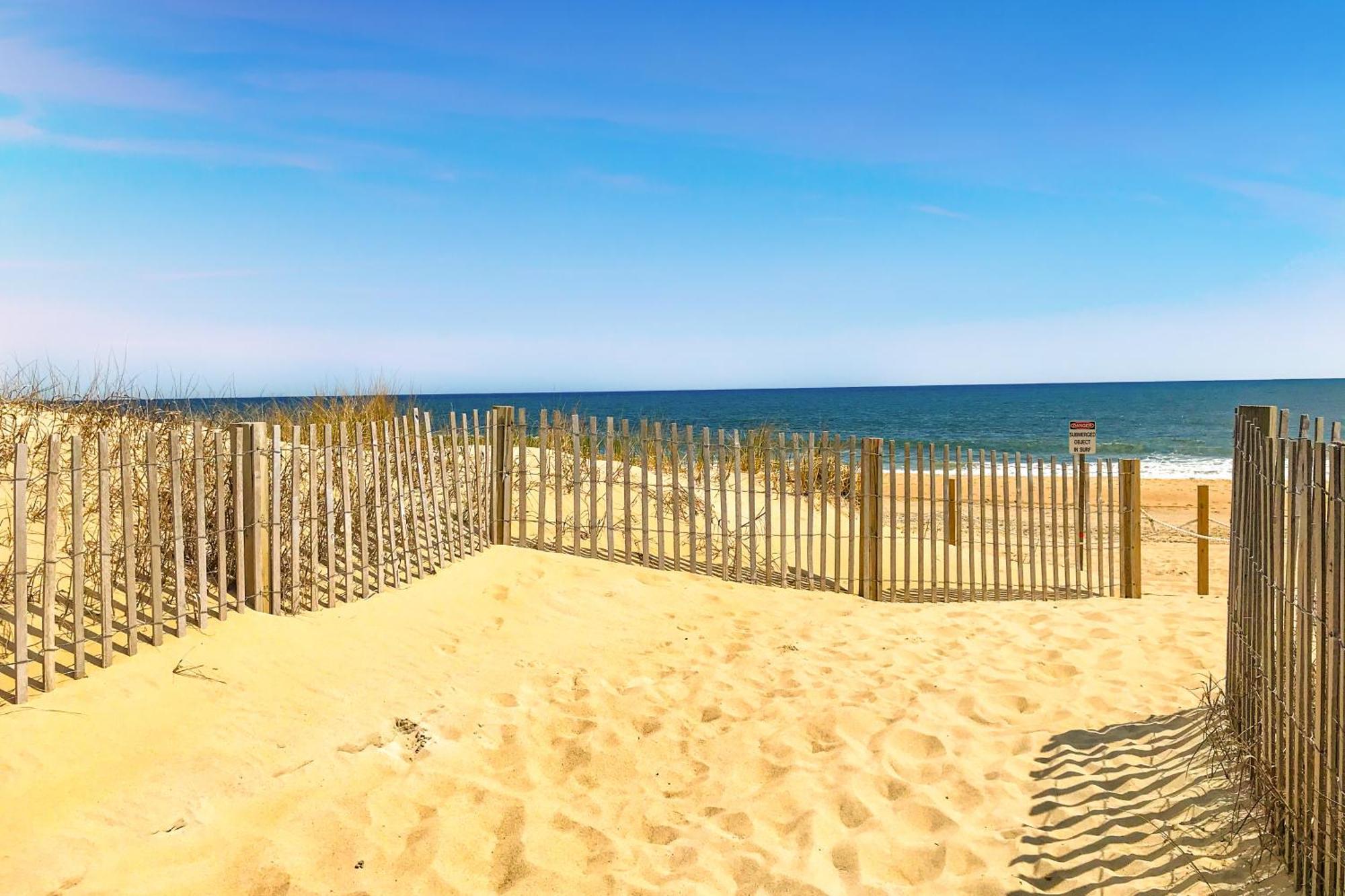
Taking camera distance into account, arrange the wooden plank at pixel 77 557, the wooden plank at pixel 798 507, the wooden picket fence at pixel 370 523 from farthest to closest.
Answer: the wooden plank at pixel 798 507, the wooden picket fence at pixel 370 523, the wooden plank at pixel 77 557

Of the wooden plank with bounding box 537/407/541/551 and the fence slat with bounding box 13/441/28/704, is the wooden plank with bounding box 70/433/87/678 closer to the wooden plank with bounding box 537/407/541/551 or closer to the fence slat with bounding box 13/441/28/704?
the fence slat with bounding box 13/441/28/704

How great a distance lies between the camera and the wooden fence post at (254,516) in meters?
5.43

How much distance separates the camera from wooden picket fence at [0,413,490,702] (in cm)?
424

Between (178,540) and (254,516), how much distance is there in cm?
67

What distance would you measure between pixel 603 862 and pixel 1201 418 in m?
61.9

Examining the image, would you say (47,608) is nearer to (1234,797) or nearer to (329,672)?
(329,672)

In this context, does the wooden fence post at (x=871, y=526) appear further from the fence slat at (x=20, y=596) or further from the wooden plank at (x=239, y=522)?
the fence slat at (x=20, y=596)

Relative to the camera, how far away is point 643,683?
17.5ft

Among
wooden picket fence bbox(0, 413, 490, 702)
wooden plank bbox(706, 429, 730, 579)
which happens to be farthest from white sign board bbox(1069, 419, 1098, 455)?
wooden picket fence bbox(0, 413, 490, 702)

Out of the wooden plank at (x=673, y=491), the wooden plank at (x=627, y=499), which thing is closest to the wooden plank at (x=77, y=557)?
the wooden plank at (x=627, y=499)

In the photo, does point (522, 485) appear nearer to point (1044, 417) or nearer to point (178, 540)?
point (178, 540)

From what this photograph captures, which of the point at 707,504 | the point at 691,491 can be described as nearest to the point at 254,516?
the point at 691,491

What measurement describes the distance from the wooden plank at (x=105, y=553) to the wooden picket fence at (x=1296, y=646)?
17.6 feet

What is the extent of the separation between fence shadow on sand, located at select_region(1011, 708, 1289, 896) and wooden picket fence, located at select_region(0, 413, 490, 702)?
459cm
